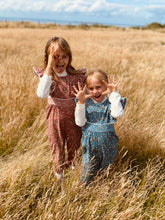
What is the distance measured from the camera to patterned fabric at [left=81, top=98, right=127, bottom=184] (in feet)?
4.86

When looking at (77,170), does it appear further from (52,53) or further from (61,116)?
(52,53)

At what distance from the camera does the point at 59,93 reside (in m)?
1.63

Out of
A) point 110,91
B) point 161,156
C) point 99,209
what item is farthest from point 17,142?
point 161,156

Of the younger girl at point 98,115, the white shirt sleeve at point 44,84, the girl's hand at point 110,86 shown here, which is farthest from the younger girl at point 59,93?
the girl's hand at point 110,86

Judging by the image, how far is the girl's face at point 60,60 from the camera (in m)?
1.56

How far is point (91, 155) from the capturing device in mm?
1599

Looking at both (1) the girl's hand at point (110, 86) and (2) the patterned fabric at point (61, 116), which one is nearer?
(1) the girl's hand at point (110, 86)

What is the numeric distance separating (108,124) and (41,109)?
4.92 ft

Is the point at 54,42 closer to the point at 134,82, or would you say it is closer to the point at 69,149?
the point at 69,149

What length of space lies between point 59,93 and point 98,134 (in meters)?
0.50

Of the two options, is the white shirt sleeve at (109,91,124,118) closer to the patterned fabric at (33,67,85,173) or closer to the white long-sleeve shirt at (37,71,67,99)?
the patterned fabric at (33,67,85,173)

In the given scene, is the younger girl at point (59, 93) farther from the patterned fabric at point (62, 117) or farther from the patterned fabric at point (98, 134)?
the patterned fabric at point (98, 134)

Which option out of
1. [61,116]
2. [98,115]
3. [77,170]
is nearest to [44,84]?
[61,116]

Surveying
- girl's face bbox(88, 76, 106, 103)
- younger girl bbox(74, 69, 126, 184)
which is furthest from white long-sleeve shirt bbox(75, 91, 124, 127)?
girl's face bbox(88, 76, 106, 103)
